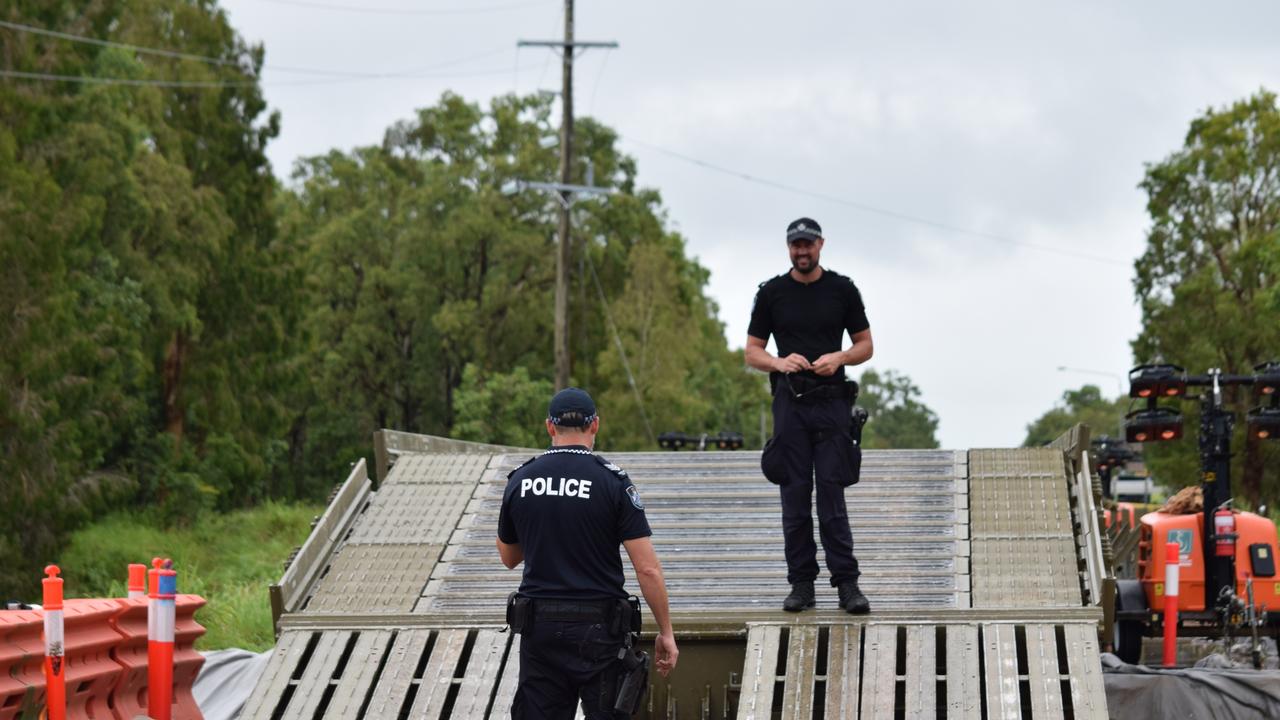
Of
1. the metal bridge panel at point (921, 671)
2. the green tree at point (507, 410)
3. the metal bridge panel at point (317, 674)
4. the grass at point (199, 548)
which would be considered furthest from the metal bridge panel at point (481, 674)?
the green tree at point (507, 410)

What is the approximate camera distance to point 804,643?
34.0 ft

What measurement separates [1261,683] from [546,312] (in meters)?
46.3

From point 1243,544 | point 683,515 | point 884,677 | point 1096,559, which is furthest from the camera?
point 1243,544

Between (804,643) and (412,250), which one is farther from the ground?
(412,250)

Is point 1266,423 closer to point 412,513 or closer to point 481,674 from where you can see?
point 412,513

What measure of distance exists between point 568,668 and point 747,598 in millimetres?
3959

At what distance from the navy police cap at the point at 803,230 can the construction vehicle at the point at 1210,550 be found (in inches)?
241

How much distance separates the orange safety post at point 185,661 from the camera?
38.0ft

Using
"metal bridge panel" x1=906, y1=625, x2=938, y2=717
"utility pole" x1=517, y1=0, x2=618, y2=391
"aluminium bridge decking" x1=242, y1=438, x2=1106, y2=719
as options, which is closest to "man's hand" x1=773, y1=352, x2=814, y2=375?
"aluminium bridge decking" x1=242, y1=438, x2=1106, y2=719

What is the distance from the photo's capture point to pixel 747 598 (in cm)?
1148

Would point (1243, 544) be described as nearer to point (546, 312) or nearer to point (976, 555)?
point (976, 555)

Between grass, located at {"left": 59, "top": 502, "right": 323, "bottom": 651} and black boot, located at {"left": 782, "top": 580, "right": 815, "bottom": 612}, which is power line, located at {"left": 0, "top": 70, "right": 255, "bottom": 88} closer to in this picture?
grass, located at {"left": 59, "top": 502, "right": 323, "bottom": 651}

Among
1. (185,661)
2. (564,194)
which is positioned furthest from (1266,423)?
(564,194)

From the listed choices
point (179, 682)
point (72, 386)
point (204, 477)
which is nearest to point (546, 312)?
point (204, 477)
